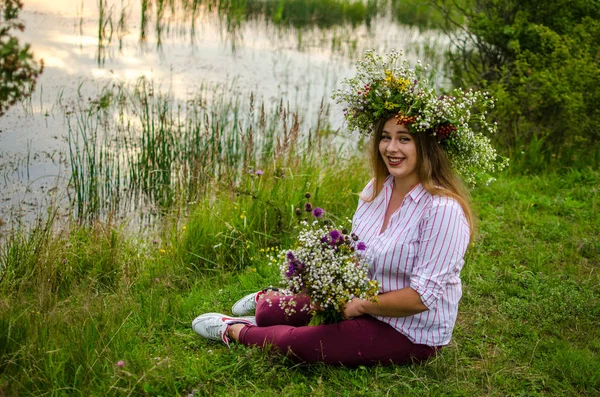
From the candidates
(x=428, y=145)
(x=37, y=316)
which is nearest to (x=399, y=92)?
(x=428, y=145)

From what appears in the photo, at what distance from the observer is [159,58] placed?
9.48m

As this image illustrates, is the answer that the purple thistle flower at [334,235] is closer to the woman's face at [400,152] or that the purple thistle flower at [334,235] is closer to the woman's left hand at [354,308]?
the woman's left hand at [354,308]

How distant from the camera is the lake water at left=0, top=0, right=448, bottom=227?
618 centimetres

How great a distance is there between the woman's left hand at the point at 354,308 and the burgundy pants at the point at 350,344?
0.07 meters

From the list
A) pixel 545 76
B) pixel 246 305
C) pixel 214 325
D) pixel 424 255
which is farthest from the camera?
pixel 545 76

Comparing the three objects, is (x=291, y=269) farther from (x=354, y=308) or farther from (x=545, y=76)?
(x=545, y=76)

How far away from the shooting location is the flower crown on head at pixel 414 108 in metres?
2.89

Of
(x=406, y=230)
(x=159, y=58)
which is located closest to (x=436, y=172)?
(x=406, y=230)

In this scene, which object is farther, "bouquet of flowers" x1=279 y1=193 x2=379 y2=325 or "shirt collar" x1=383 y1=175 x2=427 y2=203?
"shirt collar" x1=383 y1=175 x2=427 y2=203

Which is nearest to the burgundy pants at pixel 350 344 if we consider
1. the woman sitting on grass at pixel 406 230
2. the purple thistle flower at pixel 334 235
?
the woman sitting on grass at pixel 406 230

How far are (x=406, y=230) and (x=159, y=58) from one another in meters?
7.40

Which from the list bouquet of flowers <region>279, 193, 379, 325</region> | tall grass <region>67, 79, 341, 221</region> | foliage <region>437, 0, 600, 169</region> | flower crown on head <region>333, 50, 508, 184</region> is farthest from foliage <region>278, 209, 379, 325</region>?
foliage <region>437, 0, 600, 169</region>

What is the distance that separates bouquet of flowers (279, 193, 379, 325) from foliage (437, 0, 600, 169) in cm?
416

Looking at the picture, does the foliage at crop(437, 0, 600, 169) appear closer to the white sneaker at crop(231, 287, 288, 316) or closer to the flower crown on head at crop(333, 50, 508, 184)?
the flower crown on head at crop(333, 50, 508, 184)
